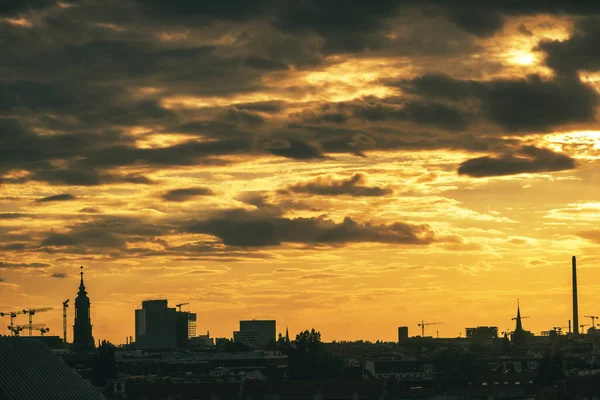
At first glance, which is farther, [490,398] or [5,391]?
[490,398]

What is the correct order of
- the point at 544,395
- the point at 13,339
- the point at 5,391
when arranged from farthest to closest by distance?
the point at 544,395 → the point at 13,339 → the point at 5,391

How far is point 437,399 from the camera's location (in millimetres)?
198125

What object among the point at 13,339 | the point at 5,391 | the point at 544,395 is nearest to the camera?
the point at 5,391

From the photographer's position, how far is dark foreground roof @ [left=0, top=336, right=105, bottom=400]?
11556 centimetres

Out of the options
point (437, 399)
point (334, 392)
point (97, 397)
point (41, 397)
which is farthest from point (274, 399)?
point (41, 397)

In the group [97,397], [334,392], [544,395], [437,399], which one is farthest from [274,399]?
[97,397]

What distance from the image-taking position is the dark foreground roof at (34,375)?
115562mm

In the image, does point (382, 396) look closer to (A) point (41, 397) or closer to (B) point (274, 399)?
(B) point (274, 399)

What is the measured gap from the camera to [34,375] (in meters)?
120

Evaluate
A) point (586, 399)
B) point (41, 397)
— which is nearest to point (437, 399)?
point (586, 399)

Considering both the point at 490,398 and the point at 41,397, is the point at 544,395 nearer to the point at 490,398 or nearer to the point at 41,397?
the point at 490,398

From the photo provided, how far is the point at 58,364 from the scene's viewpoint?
12731cm

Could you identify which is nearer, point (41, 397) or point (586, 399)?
point (41, 397)

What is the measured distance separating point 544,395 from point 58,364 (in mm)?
82632
